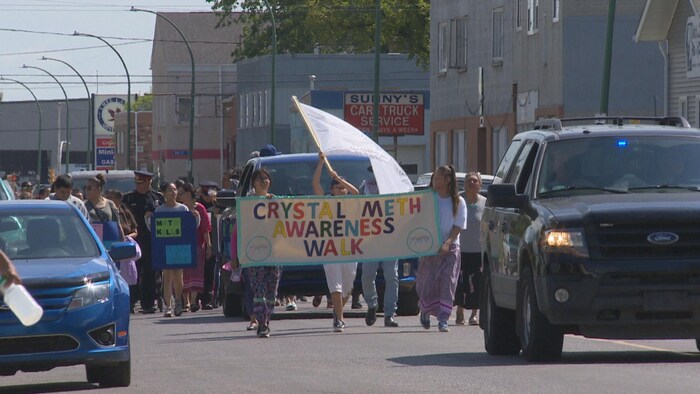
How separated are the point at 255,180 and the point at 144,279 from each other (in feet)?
21.7

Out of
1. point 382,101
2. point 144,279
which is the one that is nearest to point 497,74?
point 382,101

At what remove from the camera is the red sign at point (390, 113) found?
51.8 m

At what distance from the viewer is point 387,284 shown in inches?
788

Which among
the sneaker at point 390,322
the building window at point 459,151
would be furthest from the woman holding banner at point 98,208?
the building window at point 459,151

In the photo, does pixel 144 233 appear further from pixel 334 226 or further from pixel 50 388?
pixel 50 388

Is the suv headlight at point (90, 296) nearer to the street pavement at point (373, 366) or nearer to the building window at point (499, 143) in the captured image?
the street pavement at point (373, 366)

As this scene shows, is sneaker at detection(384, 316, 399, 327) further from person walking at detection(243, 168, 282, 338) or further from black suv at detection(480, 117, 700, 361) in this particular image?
black suv at detection(480, 117, 700, 361)

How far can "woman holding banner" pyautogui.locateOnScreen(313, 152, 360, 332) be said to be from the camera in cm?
1945

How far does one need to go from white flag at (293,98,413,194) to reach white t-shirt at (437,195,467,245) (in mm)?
1116

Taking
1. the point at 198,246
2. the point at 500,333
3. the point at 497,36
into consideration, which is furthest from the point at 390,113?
the point at 500,333

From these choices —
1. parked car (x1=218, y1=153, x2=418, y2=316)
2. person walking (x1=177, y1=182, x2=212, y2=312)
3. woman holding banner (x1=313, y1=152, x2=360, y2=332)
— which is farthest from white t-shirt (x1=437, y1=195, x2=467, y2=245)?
person walking (x1=177, y1=182, x2=212, y2=312)

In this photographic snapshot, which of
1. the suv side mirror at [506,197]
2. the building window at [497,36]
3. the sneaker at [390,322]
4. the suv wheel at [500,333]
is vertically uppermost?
the building window at [497,36]

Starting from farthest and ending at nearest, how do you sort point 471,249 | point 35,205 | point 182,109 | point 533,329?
point 182,109 → point 471,249 → point 35,205 → point 533,329

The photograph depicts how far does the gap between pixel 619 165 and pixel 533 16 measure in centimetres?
3235
